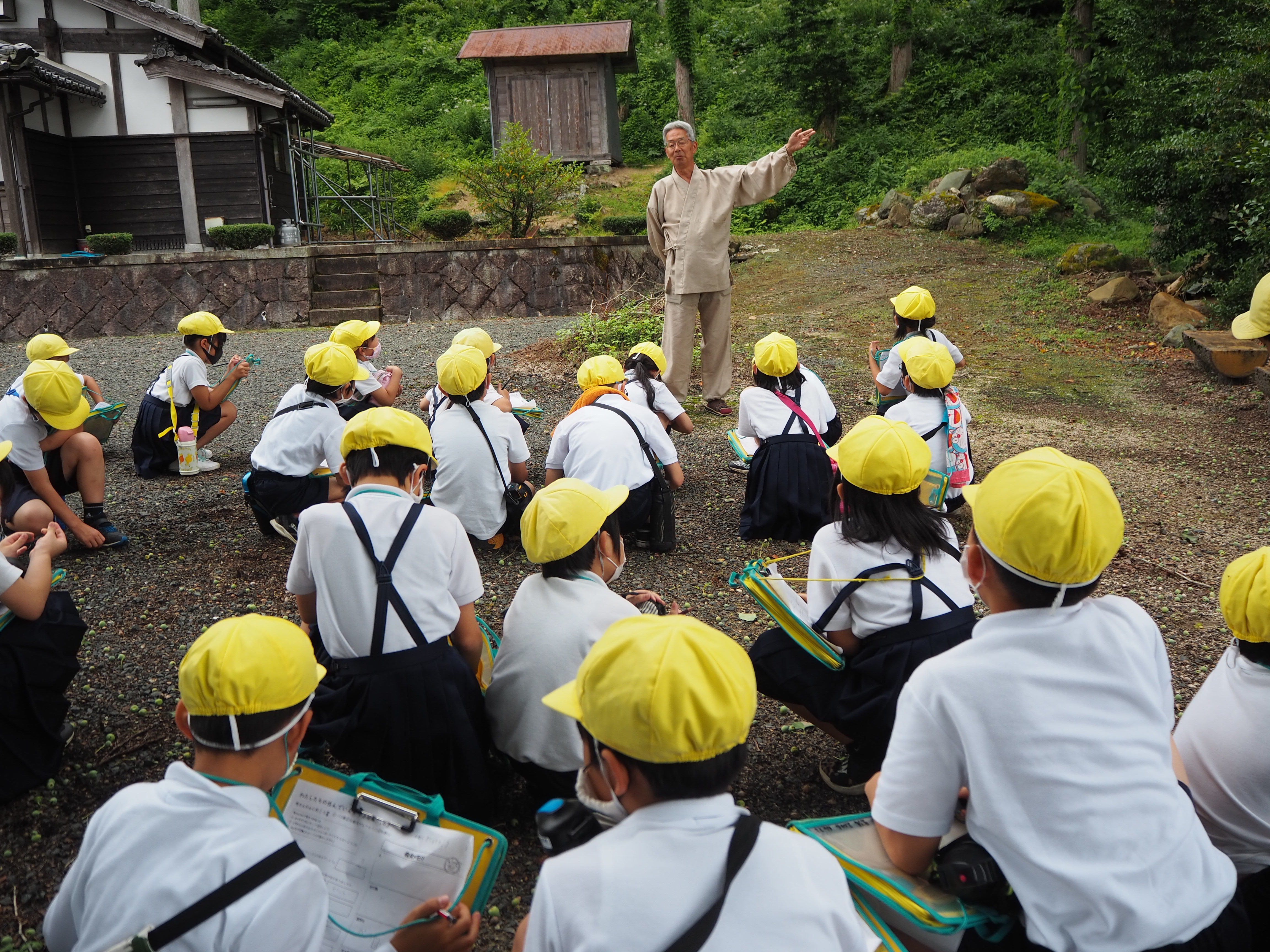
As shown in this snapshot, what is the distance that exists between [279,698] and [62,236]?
→ 53.0ft

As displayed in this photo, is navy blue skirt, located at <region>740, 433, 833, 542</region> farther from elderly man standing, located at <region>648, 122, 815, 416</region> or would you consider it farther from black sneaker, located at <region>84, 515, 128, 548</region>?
black sneaker, located at <region>84, 515, 128, 548</region>

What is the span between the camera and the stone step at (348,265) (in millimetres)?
12406

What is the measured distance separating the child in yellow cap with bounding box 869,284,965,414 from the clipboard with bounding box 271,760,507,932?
13.1 ft

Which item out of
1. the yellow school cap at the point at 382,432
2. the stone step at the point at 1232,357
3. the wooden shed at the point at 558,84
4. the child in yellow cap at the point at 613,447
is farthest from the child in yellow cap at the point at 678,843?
the wooden shed at the point at 558,84

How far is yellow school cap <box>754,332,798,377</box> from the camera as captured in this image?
4770 millimetres

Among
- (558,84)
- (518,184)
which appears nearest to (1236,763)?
(518,184)

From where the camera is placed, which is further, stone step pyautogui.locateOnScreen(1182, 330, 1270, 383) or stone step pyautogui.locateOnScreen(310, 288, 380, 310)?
stone step pyautogui.locateOnScreen(310, 288, 380, 310)

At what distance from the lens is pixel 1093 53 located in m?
15.7

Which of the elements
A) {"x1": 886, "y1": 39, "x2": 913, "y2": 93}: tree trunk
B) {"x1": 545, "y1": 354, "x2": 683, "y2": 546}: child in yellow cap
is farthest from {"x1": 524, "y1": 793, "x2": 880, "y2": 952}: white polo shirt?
{"x1": 886, "y1": 39, "x2": 913, "y2": 93}: tree trunk

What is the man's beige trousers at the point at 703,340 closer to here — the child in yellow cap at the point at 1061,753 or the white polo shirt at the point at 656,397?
the white polo shirt at the point at 656,397

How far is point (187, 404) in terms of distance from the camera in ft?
19.0

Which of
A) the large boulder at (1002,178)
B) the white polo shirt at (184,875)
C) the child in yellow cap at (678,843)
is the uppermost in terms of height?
the large boulder at (1002,178)

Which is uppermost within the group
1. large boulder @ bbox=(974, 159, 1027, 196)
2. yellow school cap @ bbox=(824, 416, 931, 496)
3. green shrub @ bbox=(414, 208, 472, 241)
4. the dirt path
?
large boulder @ bbox=(974, 159, 1027, 196)

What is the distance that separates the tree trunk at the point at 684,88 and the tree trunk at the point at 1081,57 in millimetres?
8237
